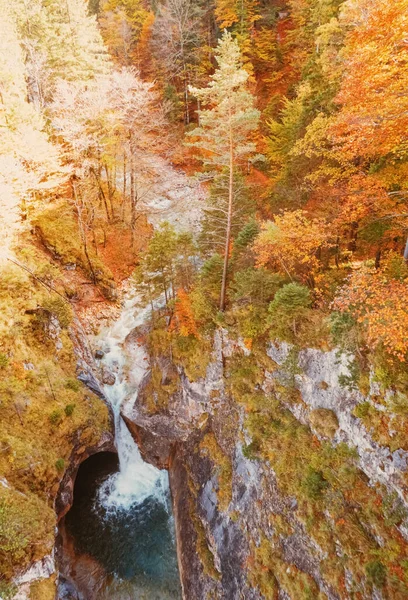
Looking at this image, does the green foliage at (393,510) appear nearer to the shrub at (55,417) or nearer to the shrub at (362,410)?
the shrub at (362,410)

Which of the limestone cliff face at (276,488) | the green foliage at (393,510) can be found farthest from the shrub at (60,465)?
the green foliage at (393,510)

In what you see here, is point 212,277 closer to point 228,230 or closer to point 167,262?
point 228,230

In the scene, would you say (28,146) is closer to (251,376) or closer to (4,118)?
(4,118)

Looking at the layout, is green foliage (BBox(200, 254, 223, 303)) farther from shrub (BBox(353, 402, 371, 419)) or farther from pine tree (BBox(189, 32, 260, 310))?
shrub (BBox(353, 402, 371, 419))

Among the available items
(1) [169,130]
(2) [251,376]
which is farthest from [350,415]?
(1) [169,130]

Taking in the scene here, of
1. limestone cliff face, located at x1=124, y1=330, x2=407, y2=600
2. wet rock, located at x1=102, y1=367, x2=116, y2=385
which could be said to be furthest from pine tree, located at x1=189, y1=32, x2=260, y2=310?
wet rock, located at x1=102, y1=367, x2=116, y2=385

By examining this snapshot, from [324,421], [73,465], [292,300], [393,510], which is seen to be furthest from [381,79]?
[73,465]
